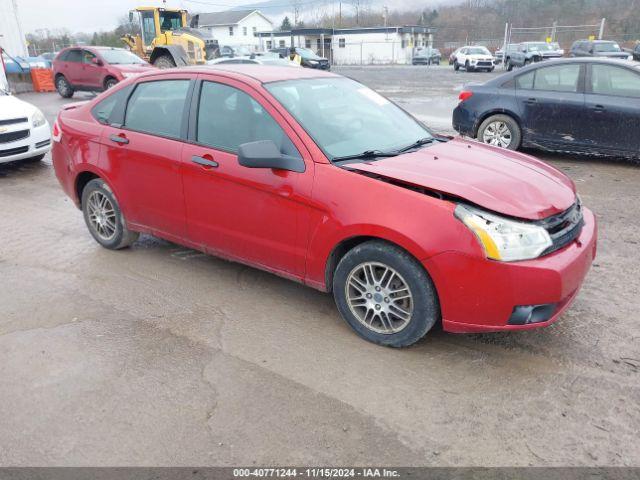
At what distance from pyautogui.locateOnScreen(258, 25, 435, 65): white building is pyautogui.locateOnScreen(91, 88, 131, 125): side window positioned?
53.7 meters

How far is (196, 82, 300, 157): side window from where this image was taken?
12.1ft

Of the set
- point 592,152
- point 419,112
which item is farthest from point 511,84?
point 419,112

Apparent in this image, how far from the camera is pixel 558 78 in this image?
803cm

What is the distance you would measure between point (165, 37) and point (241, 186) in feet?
71.9

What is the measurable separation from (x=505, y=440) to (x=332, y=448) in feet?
2.77

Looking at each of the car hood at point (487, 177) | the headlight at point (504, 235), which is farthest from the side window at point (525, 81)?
Result: the headlight at point (504, 235)

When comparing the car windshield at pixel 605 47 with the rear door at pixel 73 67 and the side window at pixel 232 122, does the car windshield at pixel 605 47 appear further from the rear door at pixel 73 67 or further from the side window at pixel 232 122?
the side window at pixel 232 122

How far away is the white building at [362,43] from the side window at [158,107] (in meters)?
54.0

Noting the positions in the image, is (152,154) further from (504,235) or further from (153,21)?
(153,21)

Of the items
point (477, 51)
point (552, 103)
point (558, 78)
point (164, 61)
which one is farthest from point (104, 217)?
point (477, 51)

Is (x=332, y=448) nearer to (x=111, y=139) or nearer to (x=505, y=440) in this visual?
(x=505, y=440)

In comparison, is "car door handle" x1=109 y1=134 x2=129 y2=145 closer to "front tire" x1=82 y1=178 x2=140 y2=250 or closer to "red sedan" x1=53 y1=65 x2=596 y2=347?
"red sedan" x1=53 y1=65 x2=596 y2=347

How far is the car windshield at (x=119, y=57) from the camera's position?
17172 millimetres

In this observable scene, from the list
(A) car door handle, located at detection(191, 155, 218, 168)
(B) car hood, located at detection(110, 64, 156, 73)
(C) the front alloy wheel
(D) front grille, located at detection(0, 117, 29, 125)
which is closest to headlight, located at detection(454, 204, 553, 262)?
(C) the front alloy wheel
